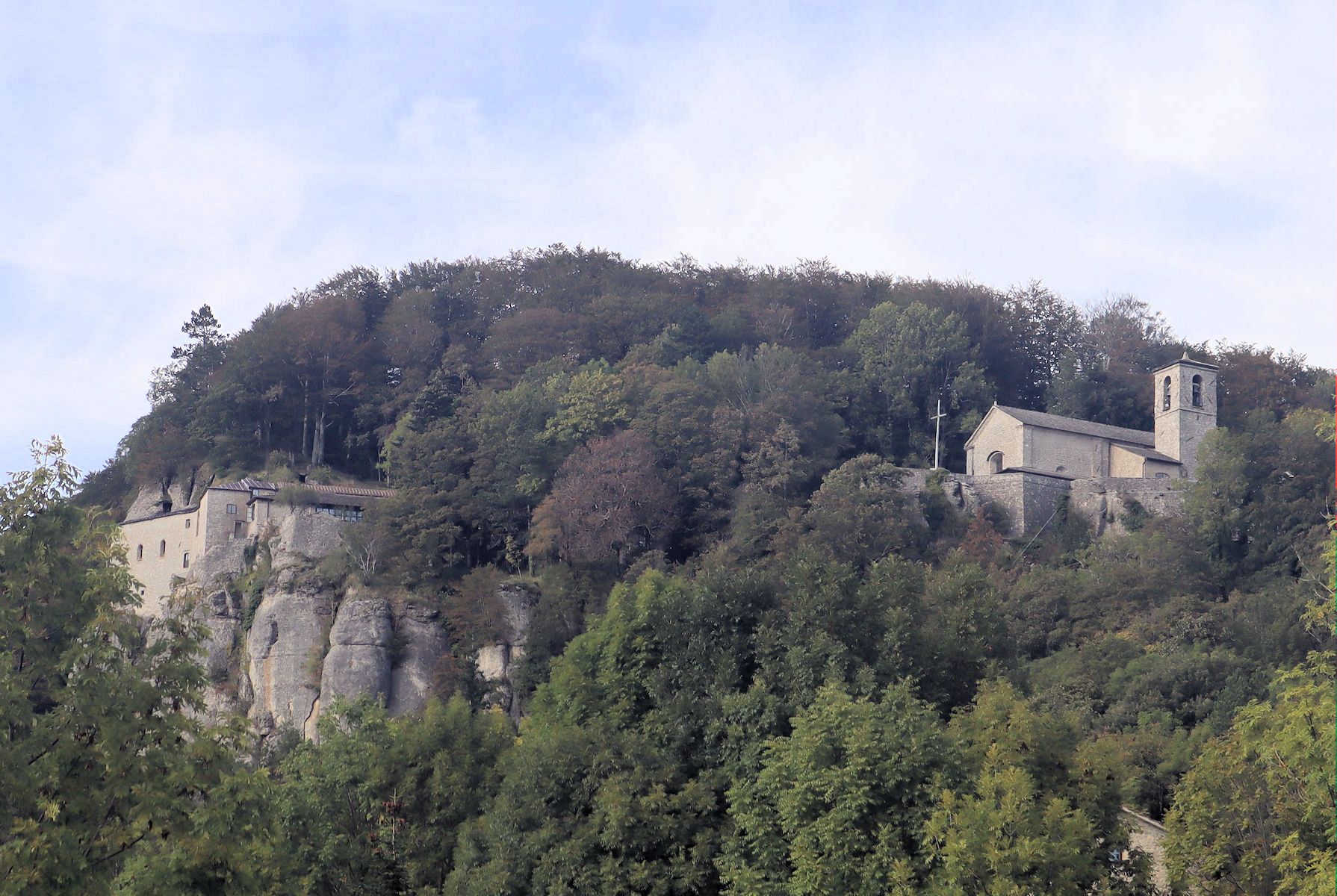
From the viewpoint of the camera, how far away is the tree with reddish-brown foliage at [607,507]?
51.3m

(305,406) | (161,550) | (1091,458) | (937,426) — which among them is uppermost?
(305,406)

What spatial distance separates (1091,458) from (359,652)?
27509 mm

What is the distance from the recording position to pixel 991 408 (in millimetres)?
60844

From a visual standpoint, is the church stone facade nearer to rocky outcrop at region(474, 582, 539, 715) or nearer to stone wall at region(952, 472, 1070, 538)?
stone wall at region(952, 472, 1070, 538)

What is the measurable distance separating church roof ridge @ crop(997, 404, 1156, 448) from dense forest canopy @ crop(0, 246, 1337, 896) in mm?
3791

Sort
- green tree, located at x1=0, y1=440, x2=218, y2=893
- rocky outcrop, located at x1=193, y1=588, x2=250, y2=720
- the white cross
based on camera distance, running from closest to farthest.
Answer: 1. green tree, located at x1=0, y1=440, x2=218, y2=893
2. rocky outcrop, located at x1=193, y1=588, x2=250, y2=720
3. the white cross

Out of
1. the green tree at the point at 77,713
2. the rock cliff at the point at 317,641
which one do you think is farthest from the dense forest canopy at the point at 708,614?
the rock cliff at the point at 317,641

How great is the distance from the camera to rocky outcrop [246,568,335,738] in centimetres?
4984

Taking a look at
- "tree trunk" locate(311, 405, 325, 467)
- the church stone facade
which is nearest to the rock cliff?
"tree trunk" locate(311, 405, 325, 467)

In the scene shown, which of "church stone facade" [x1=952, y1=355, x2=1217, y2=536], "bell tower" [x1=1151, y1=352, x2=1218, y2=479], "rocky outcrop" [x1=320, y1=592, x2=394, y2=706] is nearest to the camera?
"rocky outcrop" [x1=320, y1=592, x2=394, y2=706]

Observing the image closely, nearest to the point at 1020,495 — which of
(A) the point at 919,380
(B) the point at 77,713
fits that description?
(A) the point at 919,380

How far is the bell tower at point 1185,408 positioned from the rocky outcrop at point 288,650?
31056 mm

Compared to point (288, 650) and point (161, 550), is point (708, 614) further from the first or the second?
point (161, 550)

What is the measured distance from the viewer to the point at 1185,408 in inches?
2320
